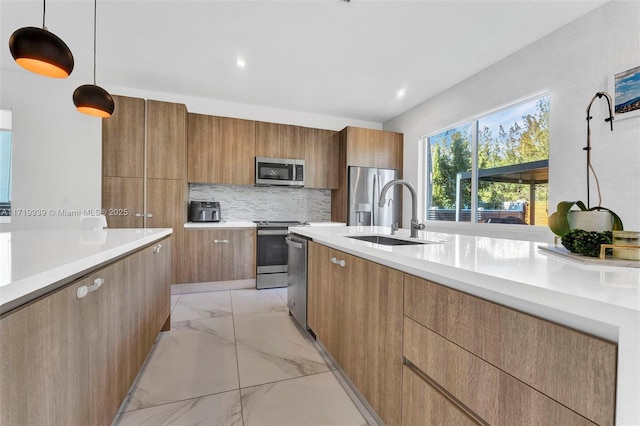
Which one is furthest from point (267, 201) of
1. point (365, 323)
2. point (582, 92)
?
point (582, 92)

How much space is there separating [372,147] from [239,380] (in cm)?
362

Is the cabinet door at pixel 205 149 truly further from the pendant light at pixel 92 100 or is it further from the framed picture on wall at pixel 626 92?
the framed picture on wall at pixel 626 92

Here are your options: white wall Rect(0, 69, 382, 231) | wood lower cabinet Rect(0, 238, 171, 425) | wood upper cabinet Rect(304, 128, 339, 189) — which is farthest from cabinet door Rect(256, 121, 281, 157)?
wood lower cabinet Rect(0, 238, 171, 425)

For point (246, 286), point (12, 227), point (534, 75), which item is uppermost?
point (534, 75)

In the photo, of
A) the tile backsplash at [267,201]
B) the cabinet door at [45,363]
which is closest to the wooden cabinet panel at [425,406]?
the cabinet door at [45,363]

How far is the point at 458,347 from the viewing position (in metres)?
0.80

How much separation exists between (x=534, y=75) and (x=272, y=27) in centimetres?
255

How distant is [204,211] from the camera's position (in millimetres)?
3648

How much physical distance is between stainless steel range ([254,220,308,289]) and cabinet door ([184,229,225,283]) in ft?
1.64

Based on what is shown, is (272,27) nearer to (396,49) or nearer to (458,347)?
(396,49)

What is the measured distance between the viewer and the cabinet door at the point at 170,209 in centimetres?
323

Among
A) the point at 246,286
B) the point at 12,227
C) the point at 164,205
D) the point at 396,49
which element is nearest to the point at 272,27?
the point at 396,49

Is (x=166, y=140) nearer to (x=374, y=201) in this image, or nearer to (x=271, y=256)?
(x=271, y=256)

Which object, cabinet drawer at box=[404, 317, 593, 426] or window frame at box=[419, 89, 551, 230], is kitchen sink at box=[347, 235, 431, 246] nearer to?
cabinet drawer at box=[404, 317, 593, 426]
